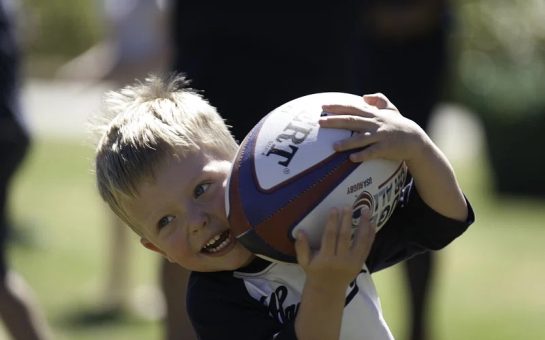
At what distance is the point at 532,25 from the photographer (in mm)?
16172

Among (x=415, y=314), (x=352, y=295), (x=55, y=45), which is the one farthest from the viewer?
(x=55, y=45)

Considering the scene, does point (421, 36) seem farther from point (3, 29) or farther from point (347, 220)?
point (347, 220)

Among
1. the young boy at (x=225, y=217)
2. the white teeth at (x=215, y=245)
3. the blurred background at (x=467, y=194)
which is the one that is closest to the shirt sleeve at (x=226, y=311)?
the young boy at (x=225, y=217)

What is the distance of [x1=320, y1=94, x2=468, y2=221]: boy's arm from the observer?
264cm

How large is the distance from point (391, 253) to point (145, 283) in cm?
462

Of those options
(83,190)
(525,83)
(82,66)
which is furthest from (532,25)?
(82,66)

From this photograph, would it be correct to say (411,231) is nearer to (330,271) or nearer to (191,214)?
(330,271)

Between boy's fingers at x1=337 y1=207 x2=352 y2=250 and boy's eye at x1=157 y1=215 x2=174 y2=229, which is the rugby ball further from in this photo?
boy's eye at x1=157 y1=215 x2=174 y2=229

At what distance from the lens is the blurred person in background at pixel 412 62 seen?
542 centimetres

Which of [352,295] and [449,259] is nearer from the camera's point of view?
[352,295]

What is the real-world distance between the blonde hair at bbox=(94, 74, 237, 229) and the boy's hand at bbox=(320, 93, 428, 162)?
34cm

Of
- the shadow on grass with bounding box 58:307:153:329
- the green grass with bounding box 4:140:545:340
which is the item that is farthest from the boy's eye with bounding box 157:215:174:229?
the shadow on grass with bounding box 58:307:153:329

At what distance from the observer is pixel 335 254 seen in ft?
8.47

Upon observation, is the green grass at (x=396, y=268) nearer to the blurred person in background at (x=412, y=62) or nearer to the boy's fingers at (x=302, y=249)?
the blurred person in background at (x=412, y=62)
